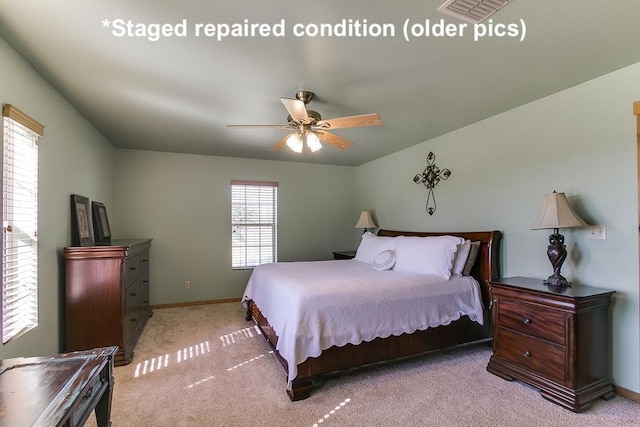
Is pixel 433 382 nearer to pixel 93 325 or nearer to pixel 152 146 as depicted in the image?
pixel 93 325

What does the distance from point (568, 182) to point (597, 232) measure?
17.9 inches

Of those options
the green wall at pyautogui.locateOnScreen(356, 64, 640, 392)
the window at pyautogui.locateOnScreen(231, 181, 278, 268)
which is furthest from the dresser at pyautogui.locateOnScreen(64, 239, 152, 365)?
the green wall at pyautogui.locateOnScreen(356, 64, 640, 392)

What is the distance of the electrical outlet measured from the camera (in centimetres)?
246

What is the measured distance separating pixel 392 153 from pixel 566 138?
244 centimetres

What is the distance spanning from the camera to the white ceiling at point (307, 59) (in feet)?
5.54

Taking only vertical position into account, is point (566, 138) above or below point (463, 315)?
above

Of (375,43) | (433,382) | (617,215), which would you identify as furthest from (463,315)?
(375,43)

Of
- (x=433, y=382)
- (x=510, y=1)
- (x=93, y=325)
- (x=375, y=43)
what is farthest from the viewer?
(x=93, y=325)

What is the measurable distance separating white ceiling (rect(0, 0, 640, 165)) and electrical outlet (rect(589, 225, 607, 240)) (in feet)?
3.75

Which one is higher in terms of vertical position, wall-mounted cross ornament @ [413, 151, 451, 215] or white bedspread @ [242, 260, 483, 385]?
wall-mounted cross ornament @ [413, 151, 451, 215]

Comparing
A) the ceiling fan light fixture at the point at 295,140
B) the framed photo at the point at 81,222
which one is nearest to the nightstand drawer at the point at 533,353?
the ceiling fan light fixture at the point at 295,140

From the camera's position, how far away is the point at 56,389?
1156mm

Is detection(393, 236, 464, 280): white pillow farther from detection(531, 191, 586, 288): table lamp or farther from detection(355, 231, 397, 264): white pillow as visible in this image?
detection(531, 191, 586, 288): table lamp

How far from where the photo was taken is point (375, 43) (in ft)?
6.47
